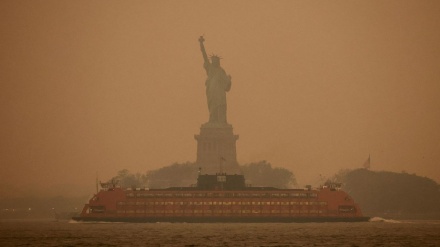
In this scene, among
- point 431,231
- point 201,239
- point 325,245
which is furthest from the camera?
point 431,231

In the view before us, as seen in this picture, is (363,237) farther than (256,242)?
Yes

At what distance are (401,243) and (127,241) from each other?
35.6m

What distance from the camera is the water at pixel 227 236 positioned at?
498ft

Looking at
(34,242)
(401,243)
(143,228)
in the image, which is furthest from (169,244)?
(143,228)

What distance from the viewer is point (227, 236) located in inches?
6594

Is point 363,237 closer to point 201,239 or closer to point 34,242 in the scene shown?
point 201,239

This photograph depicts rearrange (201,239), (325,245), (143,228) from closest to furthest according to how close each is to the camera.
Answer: (325,245), (201,239), (143,228)

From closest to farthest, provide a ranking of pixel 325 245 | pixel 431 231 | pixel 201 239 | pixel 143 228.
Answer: pixel 325 245 → pixel 201 239 → pixel 431 231 → pixel 143 228

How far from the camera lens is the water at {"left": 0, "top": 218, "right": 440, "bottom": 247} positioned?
152 m

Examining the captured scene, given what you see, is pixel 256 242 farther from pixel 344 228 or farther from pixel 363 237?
pixel 344 228

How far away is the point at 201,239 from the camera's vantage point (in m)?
160

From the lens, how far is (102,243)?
151875mm

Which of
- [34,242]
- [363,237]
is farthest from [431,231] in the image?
[34,242]

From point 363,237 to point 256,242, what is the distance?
1868cm
